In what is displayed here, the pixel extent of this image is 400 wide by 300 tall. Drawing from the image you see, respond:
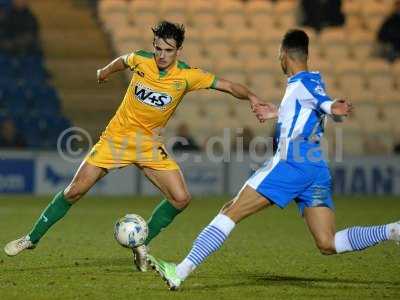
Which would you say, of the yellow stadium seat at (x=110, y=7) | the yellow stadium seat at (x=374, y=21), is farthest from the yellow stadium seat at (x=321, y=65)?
the yellow stadium seat at (x=110, y=7)

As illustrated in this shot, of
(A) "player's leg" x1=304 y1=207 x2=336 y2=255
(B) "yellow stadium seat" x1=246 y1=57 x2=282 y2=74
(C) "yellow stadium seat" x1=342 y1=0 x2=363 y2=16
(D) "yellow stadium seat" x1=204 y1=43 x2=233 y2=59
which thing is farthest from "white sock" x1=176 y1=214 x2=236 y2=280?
(C) "yellow stadium seat" x1=342 y1=0 x2=363 y2=16

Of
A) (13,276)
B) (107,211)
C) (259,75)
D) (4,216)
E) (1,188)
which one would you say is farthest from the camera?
(259,75)

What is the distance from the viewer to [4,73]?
782 inches

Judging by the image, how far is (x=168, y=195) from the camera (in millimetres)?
8961

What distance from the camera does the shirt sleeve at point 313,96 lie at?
740cm

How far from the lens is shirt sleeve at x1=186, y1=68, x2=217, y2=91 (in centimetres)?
871

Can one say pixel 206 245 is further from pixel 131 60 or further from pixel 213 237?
pixel 131 60

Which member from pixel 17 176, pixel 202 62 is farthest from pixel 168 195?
pixel 202 62

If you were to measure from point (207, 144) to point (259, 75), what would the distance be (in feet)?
10.2

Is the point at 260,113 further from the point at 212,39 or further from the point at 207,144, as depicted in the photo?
the point at 212,39

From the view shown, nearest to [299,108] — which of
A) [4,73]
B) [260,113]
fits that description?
[260,113]

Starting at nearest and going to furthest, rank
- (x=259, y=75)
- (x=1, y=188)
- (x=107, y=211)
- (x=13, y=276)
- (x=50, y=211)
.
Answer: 1. (x=13, y=276)
2. (x=50, y=211)
3. (x=107, y=211)
4. (x=1, y=188)
5. (x=259, y=75)

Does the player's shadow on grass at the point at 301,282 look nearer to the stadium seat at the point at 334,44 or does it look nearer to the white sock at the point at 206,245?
the white sock at the point at 206,245

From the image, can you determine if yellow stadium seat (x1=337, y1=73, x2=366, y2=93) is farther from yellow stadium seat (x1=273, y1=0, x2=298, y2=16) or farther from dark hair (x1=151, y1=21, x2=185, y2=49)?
dark hair (x1=151, y1=21, x2=185, y2=49)
